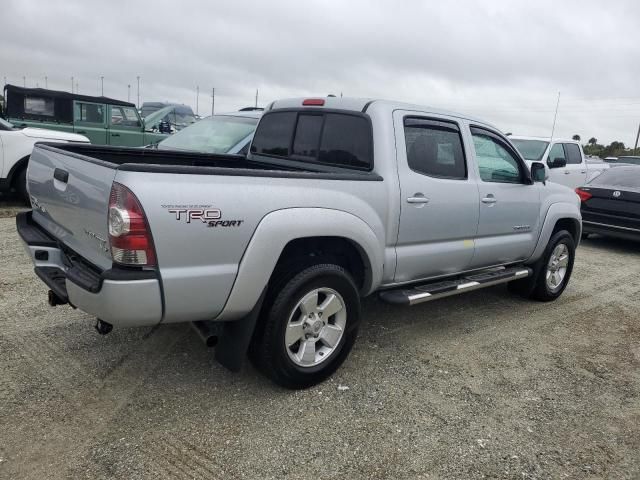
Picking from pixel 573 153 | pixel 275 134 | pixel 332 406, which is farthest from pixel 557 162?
pixel 332 406

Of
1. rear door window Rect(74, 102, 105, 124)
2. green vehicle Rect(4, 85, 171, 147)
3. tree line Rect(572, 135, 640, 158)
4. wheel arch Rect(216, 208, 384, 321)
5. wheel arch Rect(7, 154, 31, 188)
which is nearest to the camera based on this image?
wheel arch Rect(216, 208, 384, 321)

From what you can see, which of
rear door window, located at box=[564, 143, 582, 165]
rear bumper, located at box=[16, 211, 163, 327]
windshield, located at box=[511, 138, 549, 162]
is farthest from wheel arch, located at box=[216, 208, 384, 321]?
rear door window, located at box=[564, 143, 582, 165]

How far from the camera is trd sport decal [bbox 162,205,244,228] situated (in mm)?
2668

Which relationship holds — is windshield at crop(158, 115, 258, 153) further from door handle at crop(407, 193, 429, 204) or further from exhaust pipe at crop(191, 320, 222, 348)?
exhaust pipe at crop(191, 320, 222, 348)

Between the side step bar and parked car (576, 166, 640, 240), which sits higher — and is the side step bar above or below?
below

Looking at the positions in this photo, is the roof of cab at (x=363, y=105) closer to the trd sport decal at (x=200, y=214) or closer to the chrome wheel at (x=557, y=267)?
the trd sport decal at (x=200, y=214)

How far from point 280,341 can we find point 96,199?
4.34 ft

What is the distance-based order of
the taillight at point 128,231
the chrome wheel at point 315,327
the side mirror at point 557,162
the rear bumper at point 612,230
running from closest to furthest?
the taillight at point 128,231 < the chrome wheel at point 315,327 < the rear bumper at point 612,230 < the side mirror at point 557,162

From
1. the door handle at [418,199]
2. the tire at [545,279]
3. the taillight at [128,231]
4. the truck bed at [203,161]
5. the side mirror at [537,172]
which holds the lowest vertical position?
the tire at [545,279]

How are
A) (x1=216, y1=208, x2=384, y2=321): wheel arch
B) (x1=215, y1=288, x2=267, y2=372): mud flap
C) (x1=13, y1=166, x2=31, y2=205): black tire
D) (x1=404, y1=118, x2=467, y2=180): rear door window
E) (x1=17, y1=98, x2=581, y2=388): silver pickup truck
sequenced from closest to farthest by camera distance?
(x1=17, y1=98, x2=581, y2=388): silver pickup truck, (x1=216, y1=208, x2=384, y2=321): wheel arch, (x1=215, y1=288, x2=267, y2=372): mud flap, (x1=404, y1=118, x2=467, y2=180): rear door window, (x1=13, y1=166, x2=31, y2=205): black tire

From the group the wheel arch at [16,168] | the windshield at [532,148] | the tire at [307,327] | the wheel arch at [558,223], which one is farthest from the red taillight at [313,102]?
the windshield at [532,148]

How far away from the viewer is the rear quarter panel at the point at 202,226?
263cm

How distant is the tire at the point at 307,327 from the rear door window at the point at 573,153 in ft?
35.0

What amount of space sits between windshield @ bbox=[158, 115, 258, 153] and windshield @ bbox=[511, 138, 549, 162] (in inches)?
266
